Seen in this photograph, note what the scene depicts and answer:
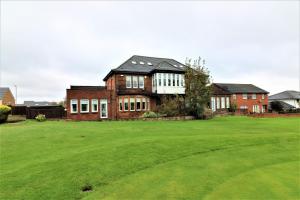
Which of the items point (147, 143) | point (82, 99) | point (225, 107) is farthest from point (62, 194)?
point (225, 107)

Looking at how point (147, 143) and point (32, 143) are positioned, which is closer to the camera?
point (147, 143)

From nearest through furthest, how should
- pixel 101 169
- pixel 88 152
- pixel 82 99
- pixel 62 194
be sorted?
pixel 62 194
pixel 101 169
pixel 88 152
pixel 82 99

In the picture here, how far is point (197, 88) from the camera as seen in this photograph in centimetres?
3066

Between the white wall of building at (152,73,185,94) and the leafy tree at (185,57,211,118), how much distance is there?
3525 millimetres

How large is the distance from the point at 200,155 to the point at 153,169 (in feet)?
9.66

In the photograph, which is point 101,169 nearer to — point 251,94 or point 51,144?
point 51,144

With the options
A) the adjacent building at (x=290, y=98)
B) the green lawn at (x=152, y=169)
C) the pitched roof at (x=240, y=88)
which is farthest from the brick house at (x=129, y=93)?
the adjacent building at (x=290, y=98)

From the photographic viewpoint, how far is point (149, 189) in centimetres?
691

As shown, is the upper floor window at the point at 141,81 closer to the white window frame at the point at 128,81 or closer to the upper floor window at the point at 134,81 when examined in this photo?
the upper floor window at the point at 134,81

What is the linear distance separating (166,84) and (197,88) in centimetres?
549

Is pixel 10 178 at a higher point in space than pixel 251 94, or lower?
lower

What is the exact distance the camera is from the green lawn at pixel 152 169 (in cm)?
670

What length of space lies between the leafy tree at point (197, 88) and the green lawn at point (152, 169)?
17438mm

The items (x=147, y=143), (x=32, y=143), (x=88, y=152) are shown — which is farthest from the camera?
(x=32, y=143)
